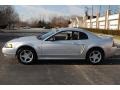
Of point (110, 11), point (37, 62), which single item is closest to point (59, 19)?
point (110, 11)

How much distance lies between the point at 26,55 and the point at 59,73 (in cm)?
217

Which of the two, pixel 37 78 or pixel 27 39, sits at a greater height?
pixel 27 39

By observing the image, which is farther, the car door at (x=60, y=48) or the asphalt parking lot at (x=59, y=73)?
the car door at (x=60, y=48)

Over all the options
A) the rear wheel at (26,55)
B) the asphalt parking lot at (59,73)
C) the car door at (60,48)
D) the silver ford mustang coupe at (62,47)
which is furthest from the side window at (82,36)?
the rear wheel at (26,55)

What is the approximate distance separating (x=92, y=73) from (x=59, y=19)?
134 metres

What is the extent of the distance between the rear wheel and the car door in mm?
406

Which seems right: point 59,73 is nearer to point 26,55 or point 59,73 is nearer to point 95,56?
point 26,55

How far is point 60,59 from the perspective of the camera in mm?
10828

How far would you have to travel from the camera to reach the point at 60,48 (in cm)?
1068

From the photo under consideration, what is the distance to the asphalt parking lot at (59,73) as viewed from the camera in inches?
305

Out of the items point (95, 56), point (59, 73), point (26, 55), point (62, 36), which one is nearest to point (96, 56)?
point (95, 56)

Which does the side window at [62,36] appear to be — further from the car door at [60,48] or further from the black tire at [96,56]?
the black tire at [96,56]
